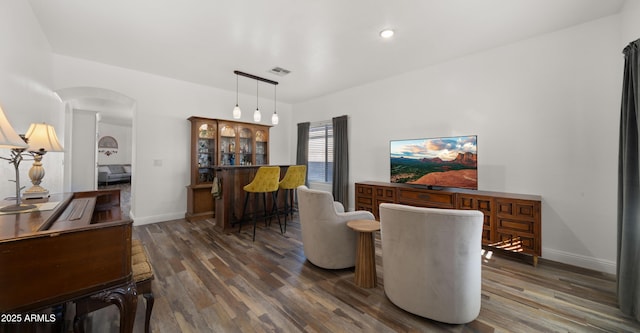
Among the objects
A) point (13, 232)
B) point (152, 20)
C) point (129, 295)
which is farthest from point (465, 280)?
point (152, 20)

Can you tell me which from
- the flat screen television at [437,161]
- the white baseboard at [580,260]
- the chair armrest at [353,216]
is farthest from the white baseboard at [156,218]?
the white baseboard at [580,260]

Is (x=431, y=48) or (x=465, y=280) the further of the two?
(x=431, y=48)

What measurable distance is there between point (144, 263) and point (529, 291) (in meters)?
3.24

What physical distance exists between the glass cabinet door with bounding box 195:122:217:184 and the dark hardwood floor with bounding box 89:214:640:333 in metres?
2.02

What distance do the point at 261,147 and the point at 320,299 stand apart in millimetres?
4372

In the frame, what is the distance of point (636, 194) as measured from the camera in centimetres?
185

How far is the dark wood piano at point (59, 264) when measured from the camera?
98 cm

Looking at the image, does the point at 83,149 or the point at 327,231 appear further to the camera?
the point at 83,149

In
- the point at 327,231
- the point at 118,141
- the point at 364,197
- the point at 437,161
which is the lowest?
the point at 327,231

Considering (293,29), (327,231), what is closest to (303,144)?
(293,29)

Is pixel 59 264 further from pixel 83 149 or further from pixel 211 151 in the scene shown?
pixel 83 149

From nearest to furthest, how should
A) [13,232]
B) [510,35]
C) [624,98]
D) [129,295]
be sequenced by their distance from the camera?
[13,232] < [129,295] < [624,98] < [510,35]

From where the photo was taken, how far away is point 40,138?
172 cm

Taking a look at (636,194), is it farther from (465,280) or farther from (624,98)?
(465,280)
